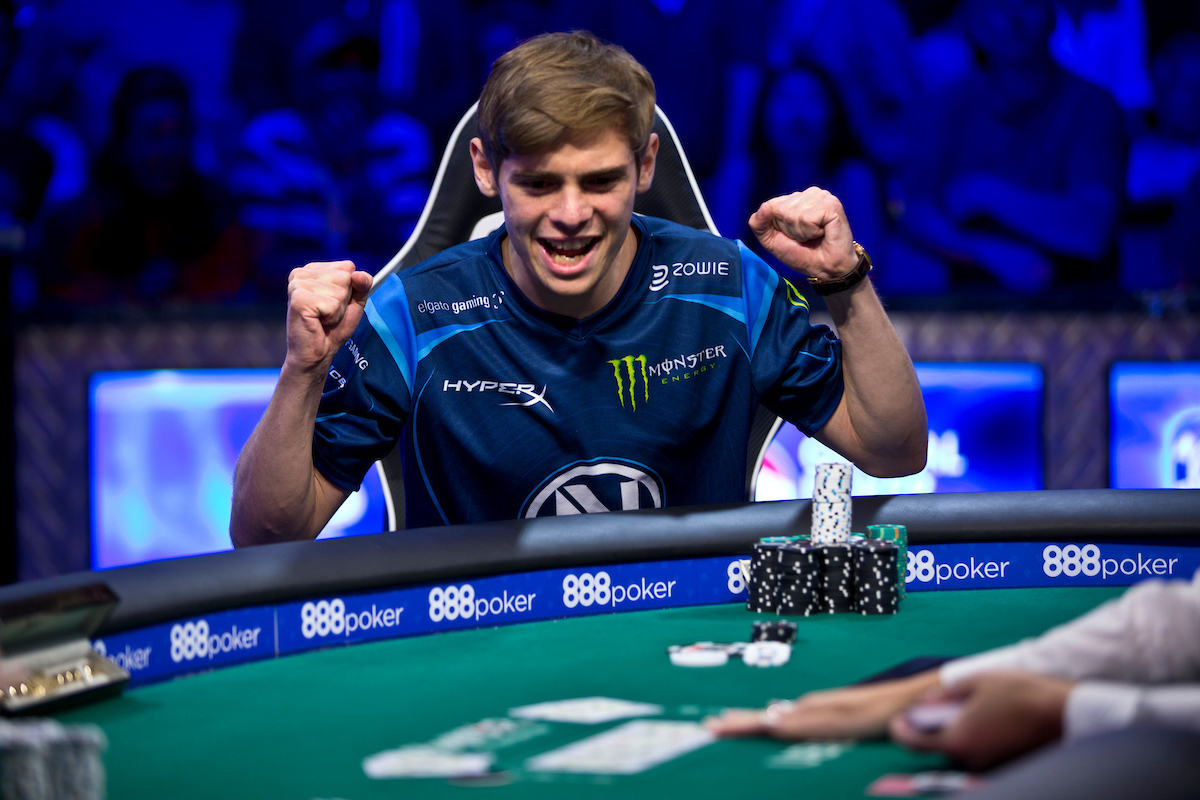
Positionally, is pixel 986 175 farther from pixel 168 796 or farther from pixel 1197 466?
pixel 168 796

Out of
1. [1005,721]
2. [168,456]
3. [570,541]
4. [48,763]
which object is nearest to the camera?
[48,763]

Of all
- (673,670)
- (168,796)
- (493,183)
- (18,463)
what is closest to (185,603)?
(168,796)

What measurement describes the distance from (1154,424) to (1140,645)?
435 centimetres

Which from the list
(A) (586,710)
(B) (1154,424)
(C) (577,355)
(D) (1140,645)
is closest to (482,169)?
(C) (577,355)

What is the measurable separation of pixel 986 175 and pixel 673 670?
434 centimetres

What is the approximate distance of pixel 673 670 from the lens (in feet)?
5.25

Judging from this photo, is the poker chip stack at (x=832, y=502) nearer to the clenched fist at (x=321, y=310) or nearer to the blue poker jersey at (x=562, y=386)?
the blue poker jersey at (x=562, y=386)

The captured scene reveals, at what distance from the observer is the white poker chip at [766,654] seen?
5.31ft

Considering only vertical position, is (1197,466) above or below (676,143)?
below

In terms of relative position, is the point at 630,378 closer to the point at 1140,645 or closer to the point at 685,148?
the point at 1140,645

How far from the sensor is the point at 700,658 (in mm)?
1620

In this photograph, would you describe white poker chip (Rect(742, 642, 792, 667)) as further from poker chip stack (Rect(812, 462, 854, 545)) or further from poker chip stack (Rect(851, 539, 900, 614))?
poker chip stack (Rect(812, 462, 854, 545))

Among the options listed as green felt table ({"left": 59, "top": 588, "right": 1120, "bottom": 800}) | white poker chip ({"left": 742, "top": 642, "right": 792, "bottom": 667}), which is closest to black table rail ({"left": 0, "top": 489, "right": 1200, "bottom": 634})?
green felt table ({"left": 59, "top": 588, "right": 1120, "bottom": 800})

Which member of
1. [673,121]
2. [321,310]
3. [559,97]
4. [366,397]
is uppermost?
[673,121]
